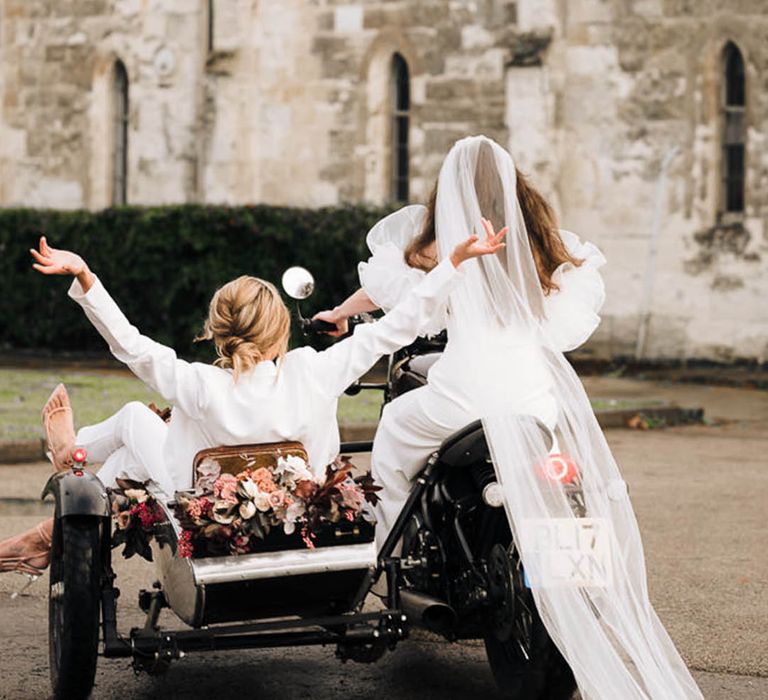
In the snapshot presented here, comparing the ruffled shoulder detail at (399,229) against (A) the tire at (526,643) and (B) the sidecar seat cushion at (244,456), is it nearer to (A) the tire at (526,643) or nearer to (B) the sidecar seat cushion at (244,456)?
(B) the sidecar seat cushion at (244,456)

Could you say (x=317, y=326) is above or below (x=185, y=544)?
above

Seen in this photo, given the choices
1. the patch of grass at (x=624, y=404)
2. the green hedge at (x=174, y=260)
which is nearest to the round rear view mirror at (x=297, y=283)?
the patch of grass at (x=624, y=404)

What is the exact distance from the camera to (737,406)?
61.7ft

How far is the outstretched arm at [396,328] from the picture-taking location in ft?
20.9

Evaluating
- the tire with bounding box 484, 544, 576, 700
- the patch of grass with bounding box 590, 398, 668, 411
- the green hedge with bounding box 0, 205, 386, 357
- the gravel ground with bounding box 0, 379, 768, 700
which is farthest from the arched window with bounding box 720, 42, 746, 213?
the tire with bounding box 484, 544, 576, 700

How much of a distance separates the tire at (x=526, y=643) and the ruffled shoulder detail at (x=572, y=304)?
945 millimetres

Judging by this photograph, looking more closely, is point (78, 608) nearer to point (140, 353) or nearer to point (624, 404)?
point (140, 353)

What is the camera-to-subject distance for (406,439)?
668 cm

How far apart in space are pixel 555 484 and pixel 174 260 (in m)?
17.5

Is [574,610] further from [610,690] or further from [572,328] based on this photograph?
[572,328]

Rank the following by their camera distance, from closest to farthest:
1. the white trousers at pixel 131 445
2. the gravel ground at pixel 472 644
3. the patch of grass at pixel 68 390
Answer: the white trousers at pixel 131 445, the gravel ground at pixel 472 644, the patch of grass at pixel 68 390

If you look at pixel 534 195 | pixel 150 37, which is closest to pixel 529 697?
pixel 534 195

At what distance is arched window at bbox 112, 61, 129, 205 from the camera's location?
27984 millimetres

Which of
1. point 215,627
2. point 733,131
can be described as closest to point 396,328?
point 215,627
